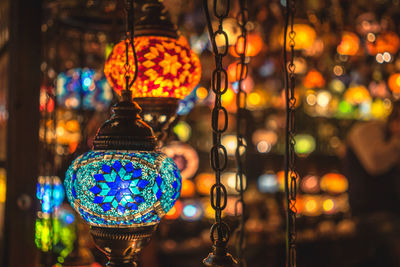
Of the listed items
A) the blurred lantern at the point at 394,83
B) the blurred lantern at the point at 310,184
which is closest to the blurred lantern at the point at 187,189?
the blurred lantern at the point at 310,184

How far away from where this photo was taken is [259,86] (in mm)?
6949

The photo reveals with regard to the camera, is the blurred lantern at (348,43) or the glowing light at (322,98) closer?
the blurred lantern at (348,43)

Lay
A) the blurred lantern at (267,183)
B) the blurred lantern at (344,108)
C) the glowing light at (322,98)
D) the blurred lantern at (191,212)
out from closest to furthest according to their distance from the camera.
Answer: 1. the blurred lantern at (191,212)
2. the glowing light at (322,98)
3. the blurred lantern at (267,183)
4. the blurred lantern at (344,108)

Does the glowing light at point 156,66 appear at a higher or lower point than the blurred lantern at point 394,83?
lower

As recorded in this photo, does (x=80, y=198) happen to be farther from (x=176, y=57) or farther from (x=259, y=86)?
(x=259, y=86)

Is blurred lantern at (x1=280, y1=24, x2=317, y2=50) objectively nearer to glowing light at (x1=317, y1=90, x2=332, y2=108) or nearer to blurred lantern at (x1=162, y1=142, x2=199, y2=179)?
blurred lantern at (x1=162, y1=142, x2=199, y2=179)

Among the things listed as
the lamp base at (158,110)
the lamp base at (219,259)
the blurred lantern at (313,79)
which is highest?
the blurred lantern at (313,79)

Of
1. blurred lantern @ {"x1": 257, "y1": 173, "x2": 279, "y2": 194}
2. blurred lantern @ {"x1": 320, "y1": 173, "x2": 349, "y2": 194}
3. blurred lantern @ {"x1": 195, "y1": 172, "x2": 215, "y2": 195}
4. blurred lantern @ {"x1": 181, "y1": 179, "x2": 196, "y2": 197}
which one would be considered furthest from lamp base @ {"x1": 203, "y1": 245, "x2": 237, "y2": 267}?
blurred lantern @ {"x1": 320, "y1": 173, "x2": 349, "y2": 194}

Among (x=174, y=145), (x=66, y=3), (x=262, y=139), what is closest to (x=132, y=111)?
(x=66, y=3)

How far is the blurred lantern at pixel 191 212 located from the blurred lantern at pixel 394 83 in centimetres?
300

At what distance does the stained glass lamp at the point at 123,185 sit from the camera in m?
1.01

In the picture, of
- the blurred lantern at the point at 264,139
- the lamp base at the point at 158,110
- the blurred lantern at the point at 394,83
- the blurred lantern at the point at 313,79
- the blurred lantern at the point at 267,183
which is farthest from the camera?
the blurred lantern at the point at 264,139

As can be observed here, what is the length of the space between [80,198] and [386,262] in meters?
5.11

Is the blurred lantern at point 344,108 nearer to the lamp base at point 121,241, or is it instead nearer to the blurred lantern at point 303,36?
the blurred lantern at point 303,36
